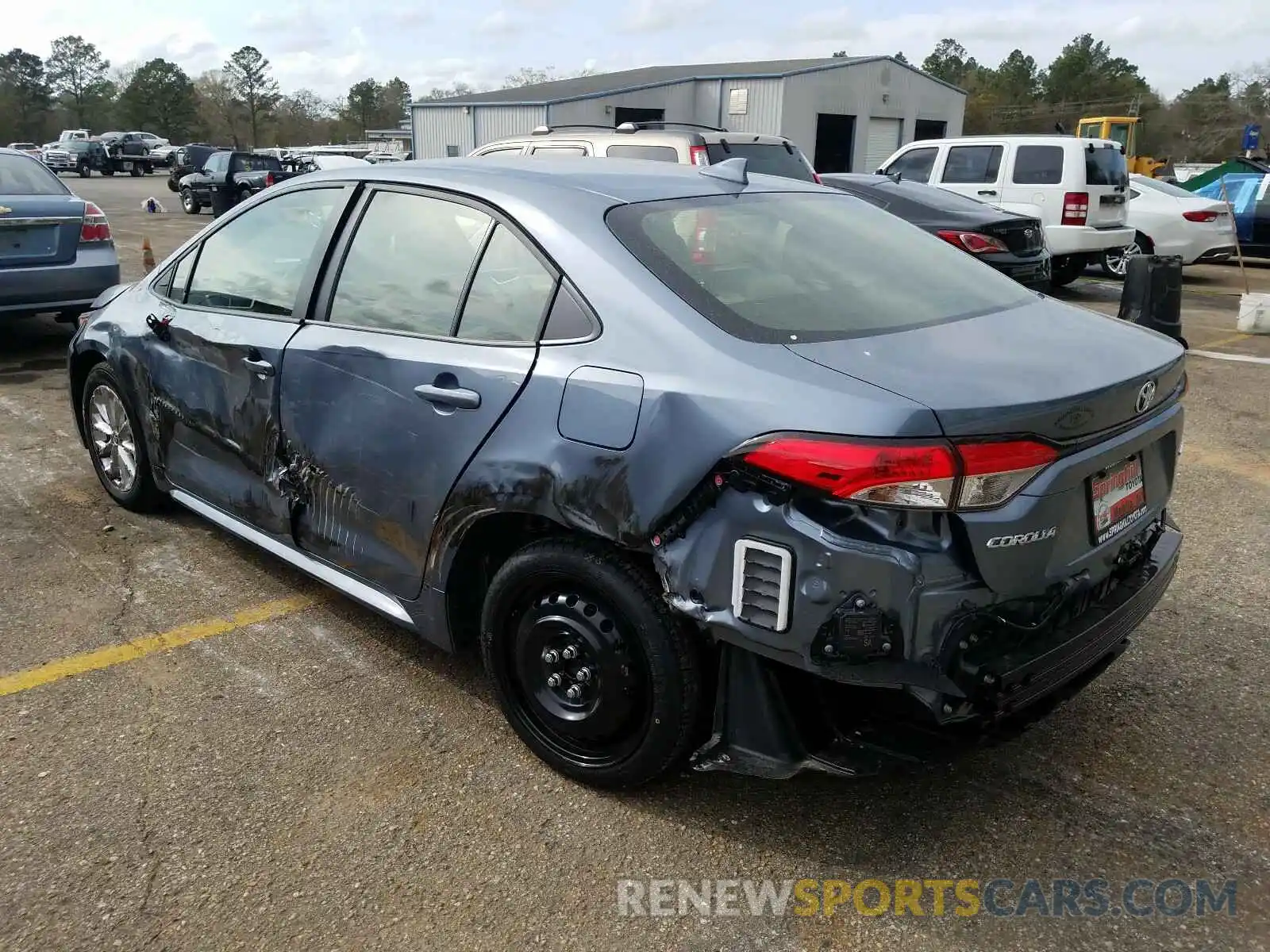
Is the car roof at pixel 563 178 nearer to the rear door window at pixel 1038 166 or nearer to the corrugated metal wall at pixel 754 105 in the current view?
the rear door window at pixel 1038 166

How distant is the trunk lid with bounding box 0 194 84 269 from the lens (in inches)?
292

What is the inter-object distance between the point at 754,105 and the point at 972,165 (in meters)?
21.0

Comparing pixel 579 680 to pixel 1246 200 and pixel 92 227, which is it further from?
pixel 1246 200

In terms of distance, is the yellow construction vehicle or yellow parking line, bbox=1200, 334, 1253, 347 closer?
yellow parking line, bbox=1200, 334, 1253, 347

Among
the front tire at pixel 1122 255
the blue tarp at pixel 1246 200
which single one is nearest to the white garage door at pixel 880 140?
the blue tarp at pixel 1246 200

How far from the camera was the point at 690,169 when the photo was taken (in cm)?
342

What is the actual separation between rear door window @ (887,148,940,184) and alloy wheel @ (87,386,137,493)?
34.2 feet

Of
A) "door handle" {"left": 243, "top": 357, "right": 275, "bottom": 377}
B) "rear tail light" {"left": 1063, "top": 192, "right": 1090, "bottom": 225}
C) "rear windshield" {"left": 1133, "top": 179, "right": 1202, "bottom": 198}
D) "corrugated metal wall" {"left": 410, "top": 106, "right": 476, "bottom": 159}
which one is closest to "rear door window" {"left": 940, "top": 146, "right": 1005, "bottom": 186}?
"rear tail light" {"left": 1063, "top": 192, "right": 1090, "bottom": 225}

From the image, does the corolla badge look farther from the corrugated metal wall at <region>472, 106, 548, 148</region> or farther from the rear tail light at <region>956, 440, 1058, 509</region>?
the corrugated metal wall at <region>472, 106, 548, 148</region>

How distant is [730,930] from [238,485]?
2443 mm

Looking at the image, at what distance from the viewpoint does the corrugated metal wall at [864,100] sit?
103 feet

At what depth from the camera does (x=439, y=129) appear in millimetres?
33156

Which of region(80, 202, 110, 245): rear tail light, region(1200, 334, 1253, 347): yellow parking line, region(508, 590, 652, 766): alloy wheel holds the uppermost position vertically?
region(80, 202, 110, 245): rear tail light

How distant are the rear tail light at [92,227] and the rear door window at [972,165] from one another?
373 inches
